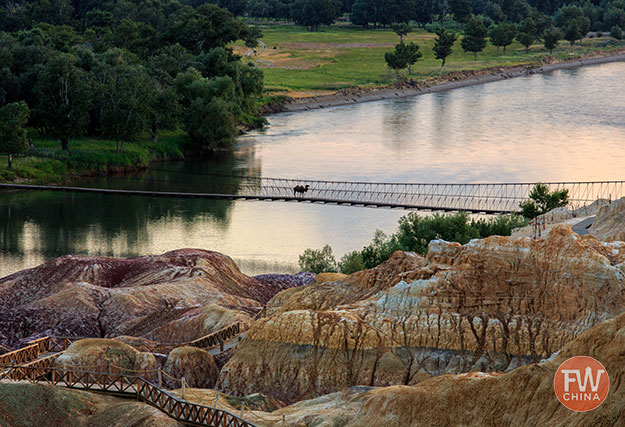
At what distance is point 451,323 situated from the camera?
43.7 meters

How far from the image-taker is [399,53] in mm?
164750

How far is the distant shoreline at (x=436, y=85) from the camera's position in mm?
149000

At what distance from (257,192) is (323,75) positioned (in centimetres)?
7443

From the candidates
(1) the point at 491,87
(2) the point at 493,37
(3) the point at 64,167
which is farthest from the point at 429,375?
(2) the point at 493,37

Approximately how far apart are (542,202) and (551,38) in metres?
112

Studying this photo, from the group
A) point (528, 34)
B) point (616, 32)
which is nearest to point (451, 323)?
point (528, 34)

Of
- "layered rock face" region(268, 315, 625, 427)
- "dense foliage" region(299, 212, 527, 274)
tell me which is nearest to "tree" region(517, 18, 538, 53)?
"dense foliage" region(299, 212, 527, 274)

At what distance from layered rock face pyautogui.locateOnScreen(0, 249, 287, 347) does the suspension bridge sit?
22.3 m

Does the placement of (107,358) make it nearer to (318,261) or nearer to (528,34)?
(318,261)

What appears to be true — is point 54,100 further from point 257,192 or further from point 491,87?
point 491,87

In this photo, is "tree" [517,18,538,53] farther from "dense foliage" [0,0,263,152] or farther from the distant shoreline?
"dense foliage" [0,0,263,152]

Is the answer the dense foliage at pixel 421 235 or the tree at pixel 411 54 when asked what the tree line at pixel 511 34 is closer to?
the tree at pixel 411 54

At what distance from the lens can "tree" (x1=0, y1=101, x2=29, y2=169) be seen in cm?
9769

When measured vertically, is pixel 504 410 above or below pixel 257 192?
above
